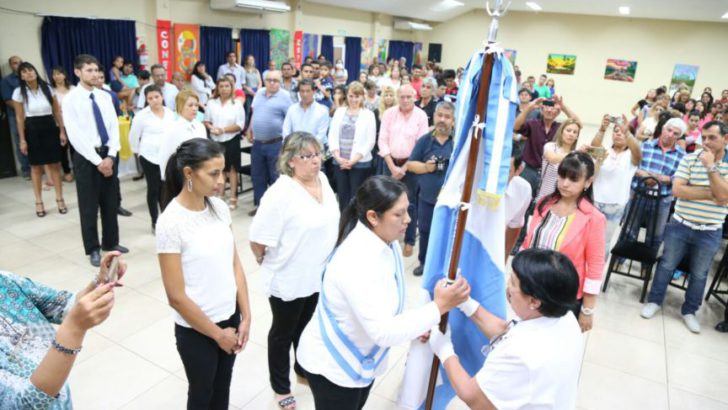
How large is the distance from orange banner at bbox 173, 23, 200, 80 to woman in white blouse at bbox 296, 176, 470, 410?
8.31 m

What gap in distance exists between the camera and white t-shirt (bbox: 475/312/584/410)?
141 centimetres

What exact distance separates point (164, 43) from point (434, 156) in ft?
21.9

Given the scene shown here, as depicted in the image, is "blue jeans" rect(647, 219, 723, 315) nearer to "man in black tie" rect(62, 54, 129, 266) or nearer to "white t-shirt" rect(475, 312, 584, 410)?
"white t-shirt" rect(475, 312, 584, 410)

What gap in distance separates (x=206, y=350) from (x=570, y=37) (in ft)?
52.3

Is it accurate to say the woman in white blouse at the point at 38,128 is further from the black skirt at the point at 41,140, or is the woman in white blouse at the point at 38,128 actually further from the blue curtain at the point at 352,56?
the blue curtain at the point at 352,56

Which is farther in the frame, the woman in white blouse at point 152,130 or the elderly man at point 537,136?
the elderly man at point 537,136

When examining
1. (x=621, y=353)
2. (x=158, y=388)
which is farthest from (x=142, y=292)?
(x=621, y=353)

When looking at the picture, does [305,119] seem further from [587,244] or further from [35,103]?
[587,244]

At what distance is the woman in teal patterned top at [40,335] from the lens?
1085 mm

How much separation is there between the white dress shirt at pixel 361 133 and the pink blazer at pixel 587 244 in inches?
102

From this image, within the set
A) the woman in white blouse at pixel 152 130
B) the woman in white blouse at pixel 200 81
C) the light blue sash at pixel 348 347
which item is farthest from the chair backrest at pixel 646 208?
the woman in white blouse at pixel 200 81

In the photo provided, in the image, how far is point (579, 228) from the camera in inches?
95.6

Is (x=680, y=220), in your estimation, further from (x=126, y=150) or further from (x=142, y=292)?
(x=126, y=150)

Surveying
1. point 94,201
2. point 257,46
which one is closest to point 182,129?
point 94,201
